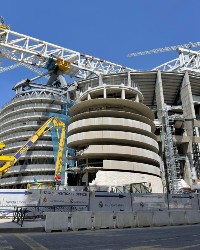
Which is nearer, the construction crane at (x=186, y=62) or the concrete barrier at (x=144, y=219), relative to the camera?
the concrete barrier at (x=144, y=219)

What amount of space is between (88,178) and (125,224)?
34.9 metres

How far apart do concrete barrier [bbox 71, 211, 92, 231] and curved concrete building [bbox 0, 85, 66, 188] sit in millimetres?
45600

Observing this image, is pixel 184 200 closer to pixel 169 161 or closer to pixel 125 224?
pixel 125 224

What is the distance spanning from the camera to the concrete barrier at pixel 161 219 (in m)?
20.9

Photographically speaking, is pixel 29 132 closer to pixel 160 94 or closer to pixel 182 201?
pixel 160 94

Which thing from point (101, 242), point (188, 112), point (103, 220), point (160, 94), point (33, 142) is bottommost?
point (101, 242)

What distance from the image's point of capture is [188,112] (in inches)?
2758

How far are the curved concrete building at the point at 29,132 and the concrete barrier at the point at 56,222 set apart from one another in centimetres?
4626

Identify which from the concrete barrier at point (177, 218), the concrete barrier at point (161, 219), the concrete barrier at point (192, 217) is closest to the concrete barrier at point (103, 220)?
the concrete barrier at point (161, 219)

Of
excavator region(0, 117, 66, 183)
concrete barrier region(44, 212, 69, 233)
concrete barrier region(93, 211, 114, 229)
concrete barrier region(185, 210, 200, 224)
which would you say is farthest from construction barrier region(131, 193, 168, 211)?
excavator region(0, 117, 66, 183)

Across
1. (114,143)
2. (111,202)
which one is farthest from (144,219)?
(114,143)

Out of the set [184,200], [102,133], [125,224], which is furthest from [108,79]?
[125,224]

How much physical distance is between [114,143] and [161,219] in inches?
1290

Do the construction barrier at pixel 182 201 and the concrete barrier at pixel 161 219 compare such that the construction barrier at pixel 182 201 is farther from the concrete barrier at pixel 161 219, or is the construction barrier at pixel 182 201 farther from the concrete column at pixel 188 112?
the concrete column at pixel 188 112
